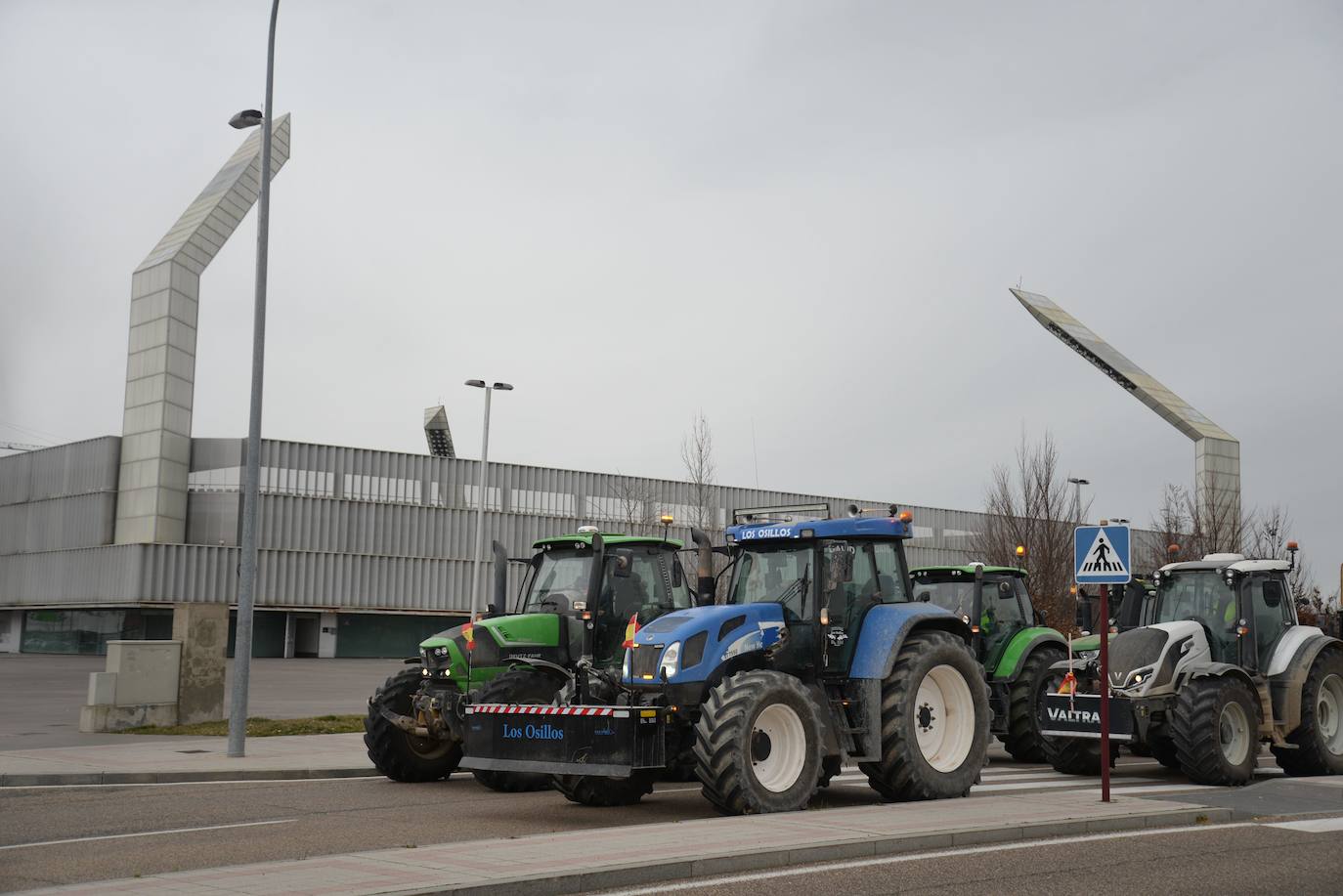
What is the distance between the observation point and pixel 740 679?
38.6ft

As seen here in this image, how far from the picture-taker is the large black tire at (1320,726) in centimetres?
1575

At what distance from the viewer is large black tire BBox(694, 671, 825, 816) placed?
1137 centimetres

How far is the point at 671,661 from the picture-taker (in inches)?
473

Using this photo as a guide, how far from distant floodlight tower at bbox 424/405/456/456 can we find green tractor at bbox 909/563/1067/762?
180ft

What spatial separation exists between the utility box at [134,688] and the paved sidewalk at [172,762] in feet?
3.97

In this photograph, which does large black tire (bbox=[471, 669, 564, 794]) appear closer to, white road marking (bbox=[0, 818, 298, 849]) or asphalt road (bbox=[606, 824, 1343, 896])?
white road marking (bbox=[0, 818, 298, 849])

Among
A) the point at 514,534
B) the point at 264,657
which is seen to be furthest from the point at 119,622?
the point at 514,534

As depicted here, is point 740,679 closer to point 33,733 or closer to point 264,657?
point 33,733

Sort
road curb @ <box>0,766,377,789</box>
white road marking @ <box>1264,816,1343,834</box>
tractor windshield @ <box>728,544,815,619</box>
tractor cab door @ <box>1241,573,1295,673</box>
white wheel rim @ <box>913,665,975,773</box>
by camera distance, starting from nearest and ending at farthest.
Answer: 1. white road marking @ <box>1264,816,1343,834</box>
2. tractor windshield @ <box>728,544,815,619</box>
3. white wheel rim @ <box>913,665,975,773</box>
4. road curb @ <box>0,766,377,789</box>
5. tractor cab door @ <box>1241,573,1295,673</box>

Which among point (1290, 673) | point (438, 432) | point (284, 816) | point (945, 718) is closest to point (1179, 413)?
point (438, 432)

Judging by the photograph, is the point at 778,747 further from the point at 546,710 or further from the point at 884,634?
the point at 546,710

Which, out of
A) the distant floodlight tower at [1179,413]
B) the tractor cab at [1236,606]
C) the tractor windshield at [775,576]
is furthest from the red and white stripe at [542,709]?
the distant floodlight tower at [1179,413]

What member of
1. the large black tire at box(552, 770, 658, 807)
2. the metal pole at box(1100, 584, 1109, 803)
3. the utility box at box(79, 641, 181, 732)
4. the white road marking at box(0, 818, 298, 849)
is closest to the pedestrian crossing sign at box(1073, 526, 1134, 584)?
the metal pole at box(1100, 584, 1109, 803)

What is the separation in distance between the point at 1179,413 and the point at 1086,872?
176ft
